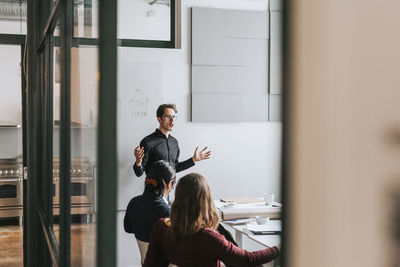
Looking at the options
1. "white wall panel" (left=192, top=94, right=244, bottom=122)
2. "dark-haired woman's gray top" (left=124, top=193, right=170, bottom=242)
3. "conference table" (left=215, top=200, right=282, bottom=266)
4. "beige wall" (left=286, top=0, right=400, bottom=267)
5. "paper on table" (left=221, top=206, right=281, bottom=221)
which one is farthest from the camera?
"white wall panel" (left=192, top=94, right=244, bottom=122)

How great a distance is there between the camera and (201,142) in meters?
4.92

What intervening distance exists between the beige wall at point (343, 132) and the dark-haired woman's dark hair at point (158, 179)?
2.79m

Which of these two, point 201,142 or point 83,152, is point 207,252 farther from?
point 201,142

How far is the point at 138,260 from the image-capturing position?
4.90m

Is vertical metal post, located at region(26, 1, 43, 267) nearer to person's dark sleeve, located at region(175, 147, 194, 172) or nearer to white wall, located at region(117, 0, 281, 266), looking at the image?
white wall, located at region(117, 0, 281, 266)

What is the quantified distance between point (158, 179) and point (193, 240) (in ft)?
2.54

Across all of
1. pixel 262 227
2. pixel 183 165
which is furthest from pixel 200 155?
pixel 262 227

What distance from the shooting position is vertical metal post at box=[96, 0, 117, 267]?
118 cm

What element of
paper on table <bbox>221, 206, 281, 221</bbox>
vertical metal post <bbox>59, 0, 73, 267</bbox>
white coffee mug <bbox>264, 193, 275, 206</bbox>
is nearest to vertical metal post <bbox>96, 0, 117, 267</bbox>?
vertical metal post <bbox>59, 0, 73, 267</bbox>

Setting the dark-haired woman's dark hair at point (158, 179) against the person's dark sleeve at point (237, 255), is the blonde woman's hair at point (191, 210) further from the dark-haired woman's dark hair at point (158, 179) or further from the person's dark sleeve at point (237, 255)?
the dark-haired woman's dark hair at point (158, 179)

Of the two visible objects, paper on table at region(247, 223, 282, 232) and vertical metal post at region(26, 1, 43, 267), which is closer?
paper on table at region(247, 223, 282, 232)

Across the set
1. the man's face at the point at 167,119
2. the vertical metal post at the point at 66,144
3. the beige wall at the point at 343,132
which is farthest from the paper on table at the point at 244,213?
the beige wall at the point at 343,132

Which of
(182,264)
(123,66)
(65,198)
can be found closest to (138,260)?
(123,66)

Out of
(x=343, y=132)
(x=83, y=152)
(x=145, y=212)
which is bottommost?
(x=145, y=212)
